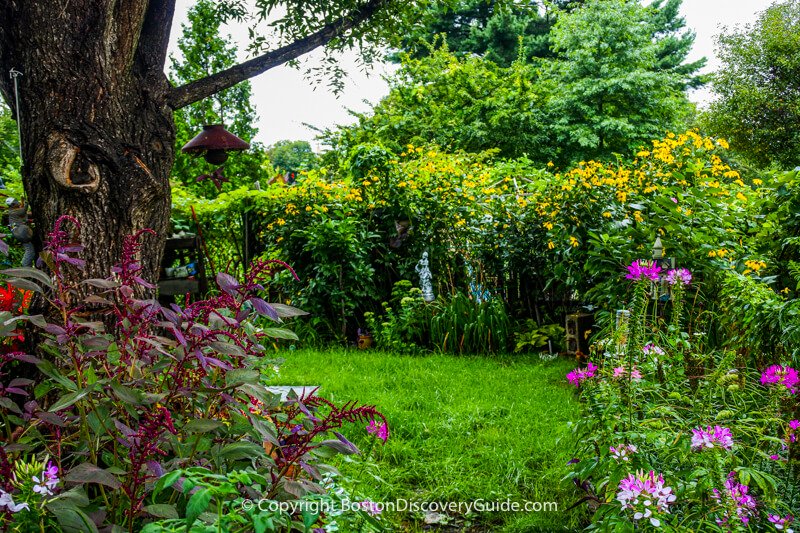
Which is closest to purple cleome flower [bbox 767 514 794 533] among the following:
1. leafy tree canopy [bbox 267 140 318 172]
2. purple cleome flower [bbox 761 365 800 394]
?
purple cleome flower [bbox 761 365 800 394]

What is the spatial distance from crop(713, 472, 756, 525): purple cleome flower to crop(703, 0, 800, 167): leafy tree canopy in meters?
14.5

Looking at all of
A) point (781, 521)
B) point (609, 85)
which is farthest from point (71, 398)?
point (609, 85)

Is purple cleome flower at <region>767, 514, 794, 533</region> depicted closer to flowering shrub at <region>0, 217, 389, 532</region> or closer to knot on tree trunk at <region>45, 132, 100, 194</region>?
flowering shrub at <region>0, 217, 389, 532</region>

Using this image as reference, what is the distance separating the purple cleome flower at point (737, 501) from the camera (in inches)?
58.1

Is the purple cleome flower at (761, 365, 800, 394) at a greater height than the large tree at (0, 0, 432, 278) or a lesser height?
lesser

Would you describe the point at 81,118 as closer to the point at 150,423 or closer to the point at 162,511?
the point at 150,423

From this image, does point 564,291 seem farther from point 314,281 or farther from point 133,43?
point 133,43

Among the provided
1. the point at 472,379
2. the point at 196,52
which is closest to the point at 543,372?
the point at 472,379

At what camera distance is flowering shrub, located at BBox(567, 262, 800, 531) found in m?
1.50

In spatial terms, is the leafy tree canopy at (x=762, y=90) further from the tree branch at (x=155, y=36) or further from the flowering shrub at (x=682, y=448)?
the tree branch at (x=155, y=36)

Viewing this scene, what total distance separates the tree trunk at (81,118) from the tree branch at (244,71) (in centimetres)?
23

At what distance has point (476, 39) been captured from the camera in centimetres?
1700

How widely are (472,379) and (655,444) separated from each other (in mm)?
2615

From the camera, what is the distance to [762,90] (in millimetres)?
14297
